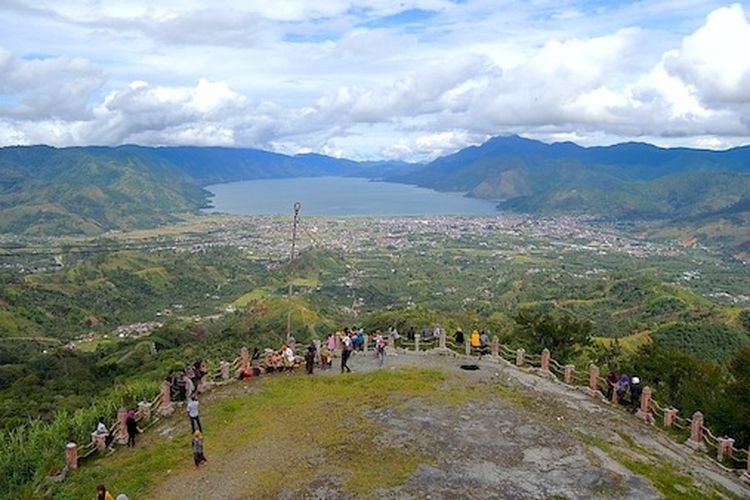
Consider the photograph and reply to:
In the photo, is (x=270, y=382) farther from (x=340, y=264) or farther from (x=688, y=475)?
(x=340, y=264)

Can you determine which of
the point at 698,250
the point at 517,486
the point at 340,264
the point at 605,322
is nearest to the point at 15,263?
the point at 340,264

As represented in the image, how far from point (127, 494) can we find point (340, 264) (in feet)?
474

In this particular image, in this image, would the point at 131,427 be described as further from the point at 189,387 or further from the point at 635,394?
the point at 635,394

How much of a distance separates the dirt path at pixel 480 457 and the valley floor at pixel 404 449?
1.7 inches

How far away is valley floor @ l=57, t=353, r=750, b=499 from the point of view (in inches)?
617

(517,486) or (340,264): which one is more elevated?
(517,486)

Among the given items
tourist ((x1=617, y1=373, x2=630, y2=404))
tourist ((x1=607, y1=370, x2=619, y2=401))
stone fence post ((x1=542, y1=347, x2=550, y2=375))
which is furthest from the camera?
stone fence post ((x1=542, y1=347, x2=550, y2=375))

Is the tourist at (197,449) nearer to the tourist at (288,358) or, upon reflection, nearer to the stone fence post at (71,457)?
the stone fence post at (71,457)

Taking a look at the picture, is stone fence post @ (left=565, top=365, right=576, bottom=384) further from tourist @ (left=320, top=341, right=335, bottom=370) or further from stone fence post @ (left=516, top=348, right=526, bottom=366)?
tourist @ (left=320, top=341, right=335, bottom=370)

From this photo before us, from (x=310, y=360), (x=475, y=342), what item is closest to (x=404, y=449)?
(x=310, y=360)

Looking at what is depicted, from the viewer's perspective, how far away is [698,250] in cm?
19338

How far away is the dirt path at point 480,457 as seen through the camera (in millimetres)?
15500

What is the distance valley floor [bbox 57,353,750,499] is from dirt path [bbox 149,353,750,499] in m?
0.04

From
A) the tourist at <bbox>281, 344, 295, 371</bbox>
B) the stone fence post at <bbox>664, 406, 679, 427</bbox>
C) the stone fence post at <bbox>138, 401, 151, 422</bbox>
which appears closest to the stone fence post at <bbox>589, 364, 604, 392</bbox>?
the stone fence post at <bbox>664, 406, 679, 427</bbox>
